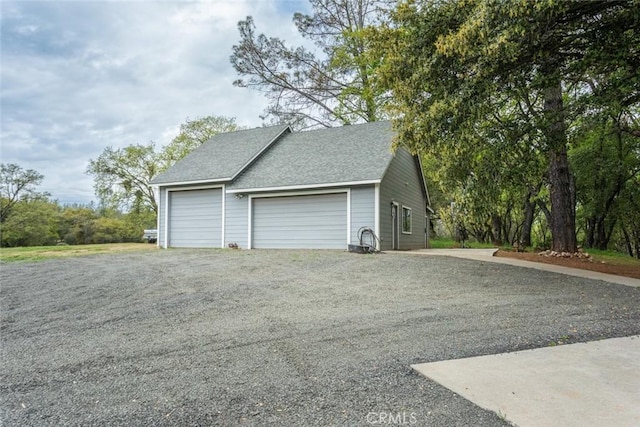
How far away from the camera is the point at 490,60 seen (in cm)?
588

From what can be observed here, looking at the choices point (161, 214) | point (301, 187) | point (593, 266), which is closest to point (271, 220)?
point (301, 187)

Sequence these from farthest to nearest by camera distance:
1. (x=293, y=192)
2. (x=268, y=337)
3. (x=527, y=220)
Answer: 1. (x=527, y=220)
2. (x=293, y=192)
3. (x=268, y=337)

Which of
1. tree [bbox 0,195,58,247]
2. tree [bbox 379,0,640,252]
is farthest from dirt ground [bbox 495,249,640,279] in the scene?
tree [bbox 0,195,58,247]

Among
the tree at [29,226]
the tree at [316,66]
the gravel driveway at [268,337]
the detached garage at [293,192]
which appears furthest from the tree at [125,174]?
the gravel driveway at [268,337]

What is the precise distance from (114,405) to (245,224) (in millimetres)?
10946

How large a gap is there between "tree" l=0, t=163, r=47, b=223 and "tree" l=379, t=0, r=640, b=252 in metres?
27.9

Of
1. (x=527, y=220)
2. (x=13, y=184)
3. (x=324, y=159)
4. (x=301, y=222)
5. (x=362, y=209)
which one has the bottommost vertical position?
(x=301, y=222)

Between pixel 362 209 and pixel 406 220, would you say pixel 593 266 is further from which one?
pixel 406 220

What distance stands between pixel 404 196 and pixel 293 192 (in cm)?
473

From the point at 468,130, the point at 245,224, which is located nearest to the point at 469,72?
the point at 468,130

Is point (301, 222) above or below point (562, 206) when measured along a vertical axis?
below

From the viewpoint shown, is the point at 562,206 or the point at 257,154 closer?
the point at 562,206

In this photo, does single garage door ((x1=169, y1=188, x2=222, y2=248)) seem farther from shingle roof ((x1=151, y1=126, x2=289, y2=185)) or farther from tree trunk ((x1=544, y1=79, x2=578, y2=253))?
tree trunk ((x1=544, y1=79, x2=578, y2=253))

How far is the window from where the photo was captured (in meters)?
14.6
